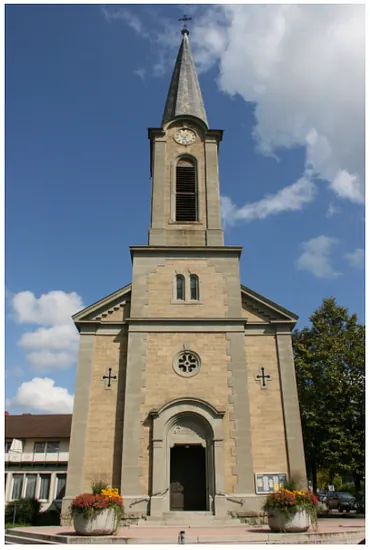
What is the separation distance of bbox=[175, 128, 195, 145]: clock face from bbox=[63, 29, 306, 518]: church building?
224 inches

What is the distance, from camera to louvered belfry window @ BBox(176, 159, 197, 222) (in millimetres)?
26922

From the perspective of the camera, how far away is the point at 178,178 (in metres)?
28.0

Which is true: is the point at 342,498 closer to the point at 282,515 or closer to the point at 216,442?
A: the point at 216,442

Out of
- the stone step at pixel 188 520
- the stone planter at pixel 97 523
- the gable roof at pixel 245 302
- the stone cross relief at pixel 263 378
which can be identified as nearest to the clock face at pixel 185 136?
the gable roof at pixel 245 302

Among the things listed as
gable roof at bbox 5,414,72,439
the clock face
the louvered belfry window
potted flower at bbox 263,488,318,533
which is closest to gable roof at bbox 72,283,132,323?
the louvered belfry window

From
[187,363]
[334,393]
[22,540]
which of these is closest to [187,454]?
[187,363]

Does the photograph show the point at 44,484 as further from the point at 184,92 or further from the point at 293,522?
the point at 184,92

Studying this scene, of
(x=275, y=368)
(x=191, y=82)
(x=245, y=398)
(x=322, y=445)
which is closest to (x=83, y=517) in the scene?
(x=245, y=398)

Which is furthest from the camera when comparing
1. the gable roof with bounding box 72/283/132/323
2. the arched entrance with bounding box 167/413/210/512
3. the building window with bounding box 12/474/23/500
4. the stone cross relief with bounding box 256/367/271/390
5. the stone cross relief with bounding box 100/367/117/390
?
the building window with bounding box 12/474/23/500

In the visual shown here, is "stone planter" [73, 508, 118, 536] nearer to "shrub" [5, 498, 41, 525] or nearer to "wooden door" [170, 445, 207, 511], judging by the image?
"wooden door" [170, 445, 207, 511]

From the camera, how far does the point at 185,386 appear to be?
21.2 m

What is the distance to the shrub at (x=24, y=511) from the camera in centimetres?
2459

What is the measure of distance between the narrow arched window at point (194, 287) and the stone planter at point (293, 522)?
37.3ft

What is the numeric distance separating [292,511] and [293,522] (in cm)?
34
